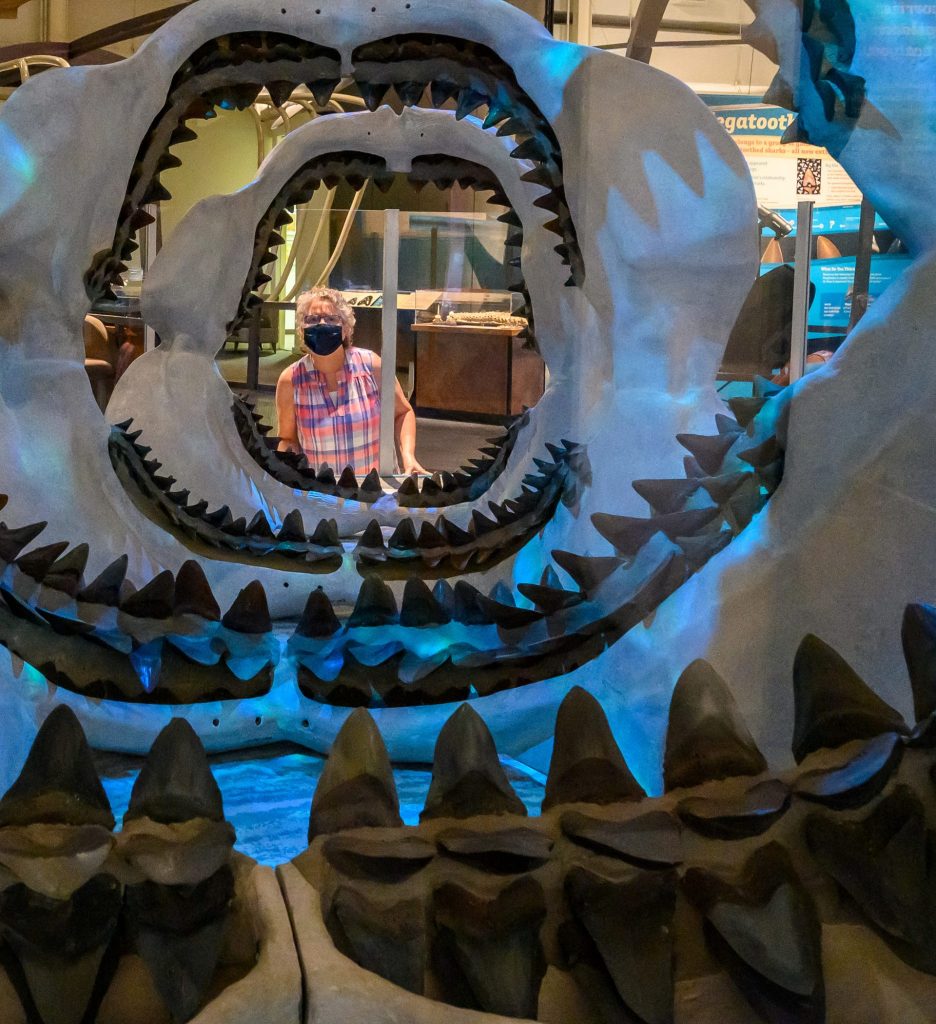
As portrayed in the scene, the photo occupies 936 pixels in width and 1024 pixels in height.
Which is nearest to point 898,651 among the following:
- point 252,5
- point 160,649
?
point 160,649

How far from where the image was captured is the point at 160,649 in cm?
59

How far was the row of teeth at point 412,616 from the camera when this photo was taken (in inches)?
22.0

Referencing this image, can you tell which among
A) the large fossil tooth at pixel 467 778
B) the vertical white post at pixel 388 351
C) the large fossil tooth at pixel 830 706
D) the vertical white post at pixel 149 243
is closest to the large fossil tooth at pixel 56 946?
the large fossil tooth at pixel 467 778

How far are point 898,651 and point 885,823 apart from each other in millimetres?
140

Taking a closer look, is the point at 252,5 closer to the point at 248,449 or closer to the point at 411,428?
the point at 248,449

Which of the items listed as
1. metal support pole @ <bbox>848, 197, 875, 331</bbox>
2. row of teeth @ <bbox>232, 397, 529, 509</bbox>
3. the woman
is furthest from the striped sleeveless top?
metal support pole @ <bbox>848, 197, 875, 331</bbox>

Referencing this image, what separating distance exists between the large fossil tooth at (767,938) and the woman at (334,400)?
1224mm

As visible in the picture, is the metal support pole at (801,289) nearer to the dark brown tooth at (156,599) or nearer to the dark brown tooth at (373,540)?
the dark brown tooth at (156,599)

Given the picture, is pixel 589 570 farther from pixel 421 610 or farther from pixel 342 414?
pixel 342 414

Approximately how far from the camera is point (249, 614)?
58 centimetres

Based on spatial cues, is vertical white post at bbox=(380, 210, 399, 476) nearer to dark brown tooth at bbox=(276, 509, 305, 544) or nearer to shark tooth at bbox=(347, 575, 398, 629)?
dark brown tooth at bbox=(276, 509, 305, 544)

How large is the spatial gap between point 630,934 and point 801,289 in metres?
0.35

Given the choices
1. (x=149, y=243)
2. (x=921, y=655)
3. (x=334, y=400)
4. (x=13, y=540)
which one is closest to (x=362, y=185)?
(x=149, y=243)

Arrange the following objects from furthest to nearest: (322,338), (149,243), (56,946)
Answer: (322,338) → (149,243) → (56,946)
